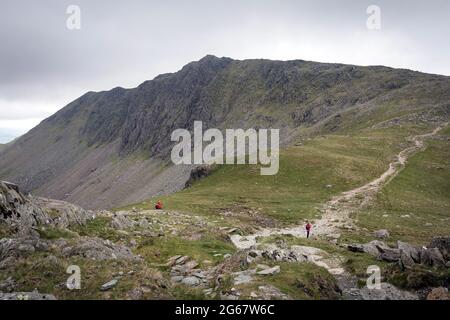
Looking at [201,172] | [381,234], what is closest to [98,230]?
[381,234]

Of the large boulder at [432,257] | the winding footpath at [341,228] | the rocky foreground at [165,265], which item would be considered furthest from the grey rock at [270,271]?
the large boulder at [432,257]

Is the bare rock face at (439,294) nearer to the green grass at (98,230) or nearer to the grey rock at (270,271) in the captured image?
the grey rock at (270,271)

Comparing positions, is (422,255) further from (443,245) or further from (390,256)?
(390,256)

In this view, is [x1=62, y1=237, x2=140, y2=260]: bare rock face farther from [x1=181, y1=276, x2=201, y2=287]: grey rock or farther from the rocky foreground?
[x1=181, y1=276, x2=201, y2=287]: grey rock

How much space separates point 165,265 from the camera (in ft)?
77.8

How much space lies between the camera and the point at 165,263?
24.2 meters

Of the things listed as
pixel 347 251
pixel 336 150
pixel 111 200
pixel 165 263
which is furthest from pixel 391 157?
pixel 111 200

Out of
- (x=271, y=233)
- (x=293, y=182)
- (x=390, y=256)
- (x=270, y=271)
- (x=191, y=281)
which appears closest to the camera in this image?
(x=270, y=271)

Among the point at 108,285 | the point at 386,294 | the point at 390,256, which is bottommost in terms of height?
the point at 390,256

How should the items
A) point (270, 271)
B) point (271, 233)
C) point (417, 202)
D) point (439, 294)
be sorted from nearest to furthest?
point (439, 294), point (270, 271), point (271, 233), point (417, 202)

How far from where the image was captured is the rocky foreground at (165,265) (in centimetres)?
1714

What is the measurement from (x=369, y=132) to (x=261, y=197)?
49704 millimetres

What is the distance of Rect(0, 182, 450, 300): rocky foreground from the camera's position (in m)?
17.1
